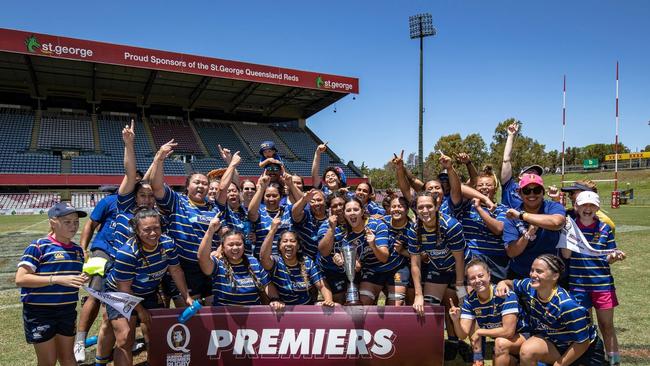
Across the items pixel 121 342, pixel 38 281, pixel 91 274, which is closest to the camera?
pixel 38 281

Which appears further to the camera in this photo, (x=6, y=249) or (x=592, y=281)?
(x=6, y=249)

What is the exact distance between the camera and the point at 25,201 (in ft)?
97.9

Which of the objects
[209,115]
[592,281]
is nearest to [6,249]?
[592,281]

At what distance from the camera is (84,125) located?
34.8 meters

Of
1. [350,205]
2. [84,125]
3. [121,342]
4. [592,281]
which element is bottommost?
[121,342]

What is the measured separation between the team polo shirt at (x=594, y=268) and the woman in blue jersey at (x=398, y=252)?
1563 millimetres

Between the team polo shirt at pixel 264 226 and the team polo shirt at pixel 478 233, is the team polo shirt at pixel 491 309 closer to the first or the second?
the team polo shirt at pixel 478 233

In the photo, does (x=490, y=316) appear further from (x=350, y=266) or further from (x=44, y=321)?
(x=44, y=321)

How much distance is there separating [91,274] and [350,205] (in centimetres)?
262

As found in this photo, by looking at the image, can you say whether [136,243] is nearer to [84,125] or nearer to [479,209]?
[479,209]

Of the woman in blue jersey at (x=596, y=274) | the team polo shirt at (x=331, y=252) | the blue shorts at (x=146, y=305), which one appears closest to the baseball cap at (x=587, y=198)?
the woman in blue jersey at (x=596, y=274)

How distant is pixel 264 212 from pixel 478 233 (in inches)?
95.5

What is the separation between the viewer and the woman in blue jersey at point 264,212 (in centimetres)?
473

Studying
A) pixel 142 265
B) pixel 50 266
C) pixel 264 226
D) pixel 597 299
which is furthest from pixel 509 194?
pixel 50 266
